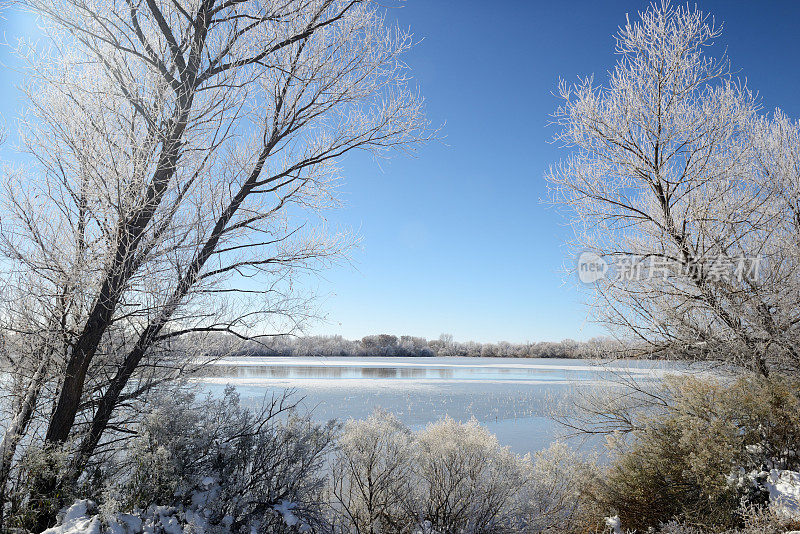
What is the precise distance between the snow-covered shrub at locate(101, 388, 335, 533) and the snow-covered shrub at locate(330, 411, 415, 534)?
5.58 feet

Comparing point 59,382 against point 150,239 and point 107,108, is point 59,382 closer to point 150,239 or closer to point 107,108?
point 150,239

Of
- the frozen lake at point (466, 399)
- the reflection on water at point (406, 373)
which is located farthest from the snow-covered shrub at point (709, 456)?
the reflection on water at point (406, 373)

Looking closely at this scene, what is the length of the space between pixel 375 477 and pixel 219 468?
321 cm

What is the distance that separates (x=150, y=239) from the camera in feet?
13.5

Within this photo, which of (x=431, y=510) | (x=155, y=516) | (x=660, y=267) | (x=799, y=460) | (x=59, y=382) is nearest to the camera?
(x=155, y=516)

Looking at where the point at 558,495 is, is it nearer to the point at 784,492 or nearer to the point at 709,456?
the point at 709,456

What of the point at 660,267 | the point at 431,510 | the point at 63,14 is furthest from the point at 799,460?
the point at 63,14

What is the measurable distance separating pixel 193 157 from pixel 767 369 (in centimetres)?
877

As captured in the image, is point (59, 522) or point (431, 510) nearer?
point (59, 522)

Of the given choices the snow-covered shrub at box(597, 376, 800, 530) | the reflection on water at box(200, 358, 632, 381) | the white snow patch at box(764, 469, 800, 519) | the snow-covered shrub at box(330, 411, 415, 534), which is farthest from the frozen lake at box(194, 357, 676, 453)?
the white snow patch at box(764, 469, 800, 519)

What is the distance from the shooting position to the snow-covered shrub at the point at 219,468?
10.6 feet

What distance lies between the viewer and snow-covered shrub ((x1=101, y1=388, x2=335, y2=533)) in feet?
10.6

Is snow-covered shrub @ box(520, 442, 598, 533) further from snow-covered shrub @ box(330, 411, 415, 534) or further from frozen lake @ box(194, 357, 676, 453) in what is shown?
frozen lake @ box(194, 357, 676, 453)

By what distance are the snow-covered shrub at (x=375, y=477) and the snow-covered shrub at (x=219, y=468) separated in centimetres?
170
